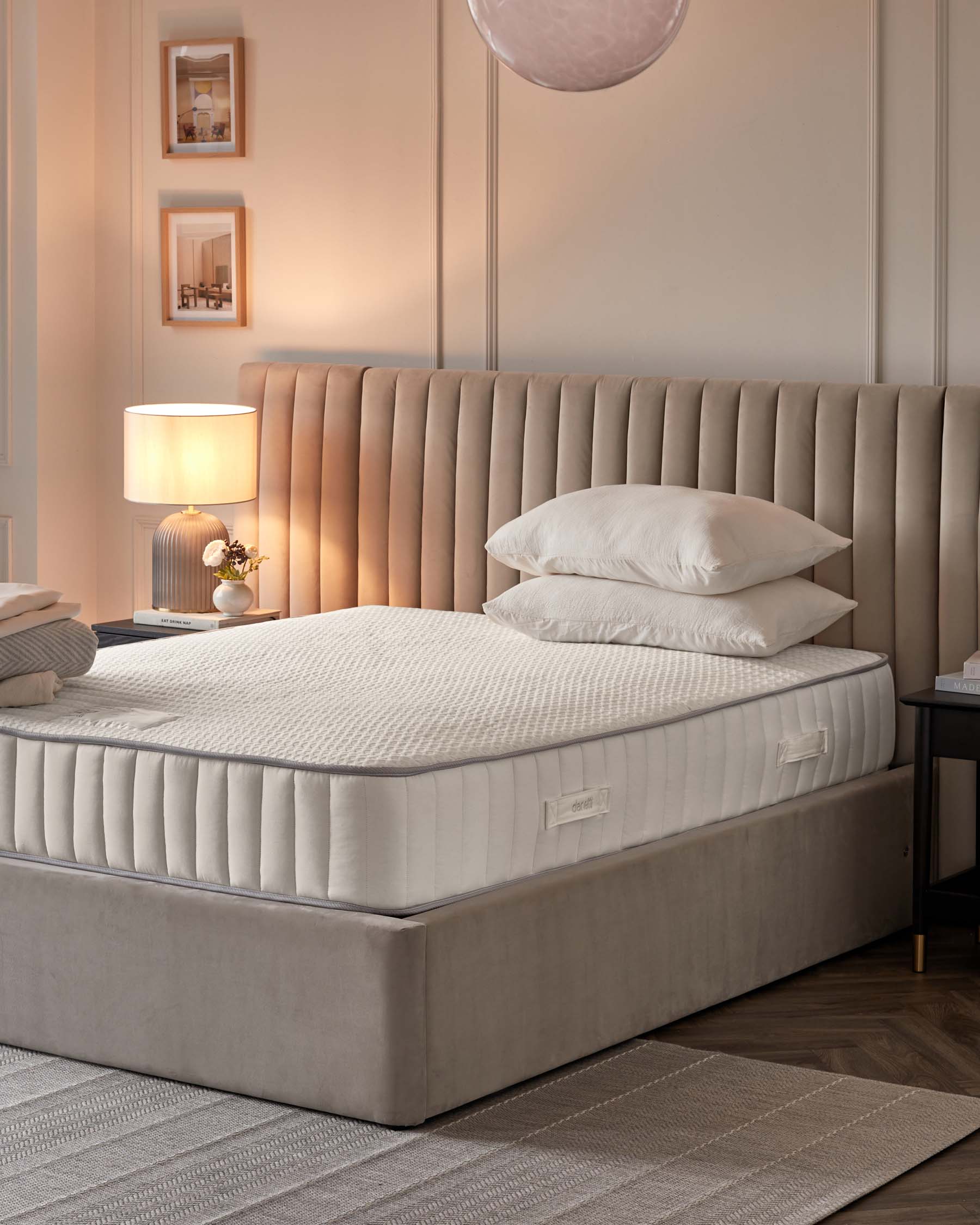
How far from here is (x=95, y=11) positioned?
5059 millimetres

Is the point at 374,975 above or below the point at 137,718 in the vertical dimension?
below

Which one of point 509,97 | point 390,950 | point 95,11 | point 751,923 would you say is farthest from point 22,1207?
point 95,11

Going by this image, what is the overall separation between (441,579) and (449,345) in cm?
65

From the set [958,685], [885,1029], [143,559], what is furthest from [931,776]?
[143,559]

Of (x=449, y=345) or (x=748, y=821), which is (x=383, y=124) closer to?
(x=449, y=345)

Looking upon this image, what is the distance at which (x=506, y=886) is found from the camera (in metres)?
2.68

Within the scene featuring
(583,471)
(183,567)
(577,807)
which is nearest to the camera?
(577,807)

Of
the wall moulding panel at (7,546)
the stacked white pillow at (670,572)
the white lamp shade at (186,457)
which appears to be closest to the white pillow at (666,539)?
the stacked white pillow at (670,572)

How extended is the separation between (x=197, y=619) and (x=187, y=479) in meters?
0.37

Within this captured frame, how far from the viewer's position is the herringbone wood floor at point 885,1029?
2418 mm

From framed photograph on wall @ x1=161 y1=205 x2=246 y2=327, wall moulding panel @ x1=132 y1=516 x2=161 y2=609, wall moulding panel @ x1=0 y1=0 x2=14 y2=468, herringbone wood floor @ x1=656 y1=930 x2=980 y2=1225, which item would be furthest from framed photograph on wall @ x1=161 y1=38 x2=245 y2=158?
Result: herringbone wood floor @ x1=656 y1=930 x2=980 y2=1225

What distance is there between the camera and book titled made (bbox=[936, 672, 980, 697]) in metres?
3.39

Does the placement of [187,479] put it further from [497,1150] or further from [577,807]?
[497,1150]

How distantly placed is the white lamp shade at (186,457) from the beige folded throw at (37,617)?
129cm
